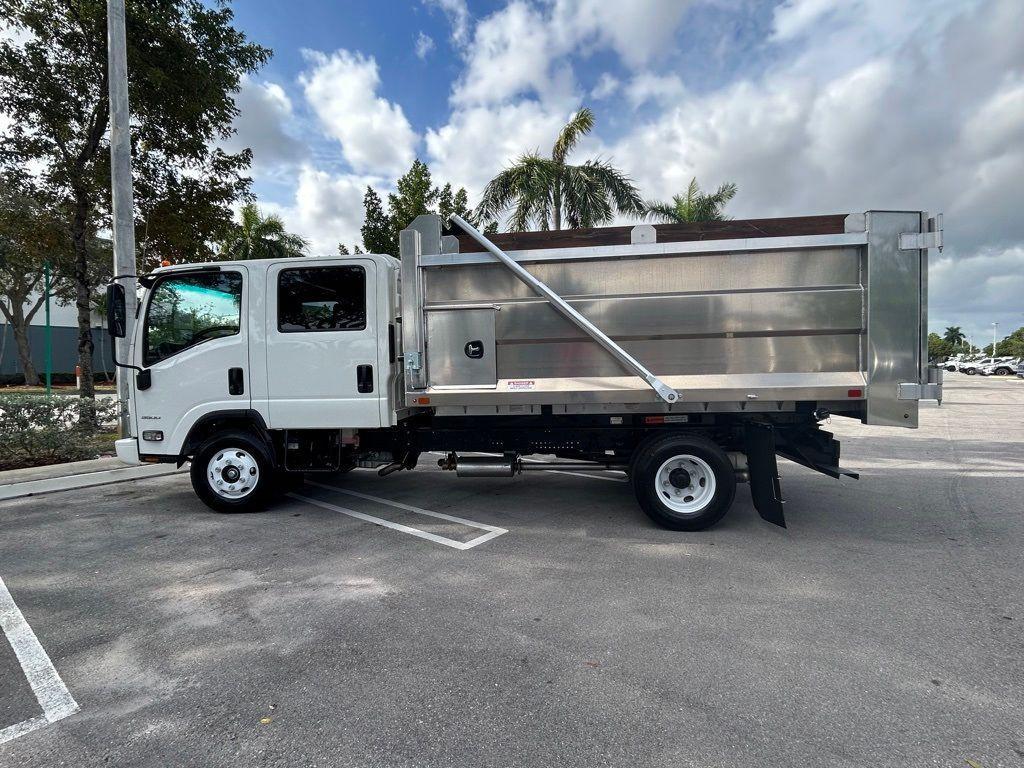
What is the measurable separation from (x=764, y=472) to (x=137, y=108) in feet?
39.2

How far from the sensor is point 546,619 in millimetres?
3393

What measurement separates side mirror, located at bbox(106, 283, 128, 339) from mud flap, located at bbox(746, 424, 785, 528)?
608 cm

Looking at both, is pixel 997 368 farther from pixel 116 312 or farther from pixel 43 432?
pixel 43 432

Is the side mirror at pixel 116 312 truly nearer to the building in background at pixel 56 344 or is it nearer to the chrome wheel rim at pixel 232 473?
the chrome wheel rim at pixel 232 473

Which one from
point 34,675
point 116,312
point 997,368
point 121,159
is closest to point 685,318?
point 34,675

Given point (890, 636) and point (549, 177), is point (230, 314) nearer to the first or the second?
point (890, 636)

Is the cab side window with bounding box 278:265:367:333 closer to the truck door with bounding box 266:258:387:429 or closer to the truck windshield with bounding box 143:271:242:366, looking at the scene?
the truck door with bounding box 266:258:387:429

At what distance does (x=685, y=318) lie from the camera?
15.8 ft

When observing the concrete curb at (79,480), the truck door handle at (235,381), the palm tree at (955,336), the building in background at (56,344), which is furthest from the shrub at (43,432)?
the palm tree at (955,336)

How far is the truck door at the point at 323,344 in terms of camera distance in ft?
17.4

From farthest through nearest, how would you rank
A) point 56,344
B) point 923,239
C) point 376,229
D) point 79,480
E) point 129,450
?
point 56,344 < point 376,229 < point 79,480 < point 129,450 < point 923,239

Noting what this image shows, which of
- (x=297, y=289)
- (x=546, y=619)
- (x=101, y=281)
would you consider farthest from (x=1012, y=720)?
(x=101, y=281)

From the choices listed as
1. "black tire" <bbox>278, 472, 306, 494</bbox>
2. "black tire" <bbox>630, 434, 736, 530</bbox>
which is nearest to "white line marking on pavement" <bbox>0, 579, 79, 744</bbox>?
"black tire" <bbox>278, 472, 306, 494</bbox>

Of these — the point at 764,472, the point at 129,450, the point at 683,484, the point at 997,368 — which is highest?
the point at 997,368
